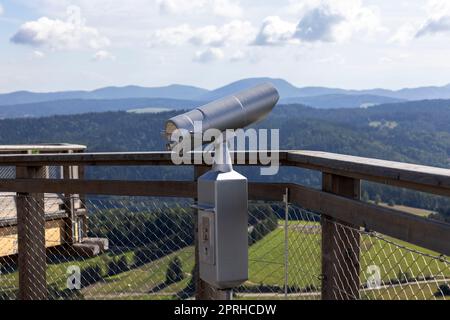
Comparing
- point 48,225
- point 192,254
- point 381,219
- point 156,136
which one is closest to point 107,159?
point 192,254

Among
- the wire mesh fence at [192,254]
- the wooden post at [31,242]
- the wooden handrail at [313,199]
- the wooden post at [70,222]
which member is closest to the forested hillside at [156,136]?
the wooden post at [70,222]

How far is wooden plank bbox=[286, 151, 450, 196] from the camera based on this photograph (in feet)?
5.55

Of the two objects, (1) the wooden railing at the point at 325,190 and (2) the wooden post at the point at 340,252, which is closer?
(1) the wooden railing at the point at 325,190

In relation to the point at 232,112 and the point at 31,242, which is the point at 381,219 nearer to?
the point at 232,112

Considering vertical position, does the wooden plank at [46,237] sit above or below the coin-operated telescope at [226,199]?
below

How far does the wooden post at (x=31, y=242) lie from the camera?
3.24 meters

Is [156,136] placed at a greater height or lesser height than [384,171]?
lesser

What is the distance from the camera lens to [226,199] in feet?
6.88

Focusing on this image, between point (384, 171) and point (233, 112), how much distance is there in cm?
49

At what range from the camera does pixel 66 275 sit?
12.2ft

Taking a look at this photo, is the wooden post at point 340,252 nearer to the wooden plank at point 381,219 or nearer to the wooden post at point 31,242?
the wooden plank at point 381,219

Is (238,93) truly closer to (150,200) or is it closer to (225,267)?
(225,267)

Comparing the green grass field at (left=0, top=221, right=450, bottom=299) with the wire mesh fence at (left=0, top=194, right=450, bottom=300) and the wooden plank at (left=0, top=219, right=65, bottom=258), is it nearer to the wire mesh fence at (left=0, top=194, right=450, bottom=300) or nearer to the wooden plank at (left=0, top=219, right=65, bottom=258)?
the wire mesh fence at (left=0, top=194, right=450, bottom=300)

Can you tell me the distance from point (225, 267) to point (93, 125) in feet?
298
